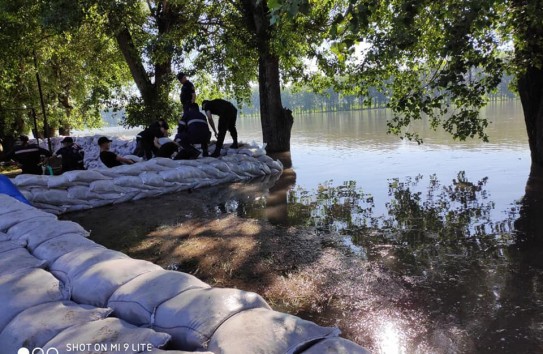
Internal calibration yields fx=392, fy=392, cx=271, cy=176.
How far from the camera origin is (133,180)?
24.1 ft

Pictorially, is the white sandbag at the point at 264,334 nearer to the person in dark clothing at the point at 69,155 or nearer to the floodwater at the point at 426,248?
the floodwater at the point at 426,248

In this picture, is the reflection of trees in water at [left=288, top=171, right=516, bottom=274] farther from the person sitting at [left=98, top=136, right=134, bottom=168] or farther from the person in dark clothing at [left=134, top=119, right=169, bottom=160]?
the person in dark clothing at [left=134, top=119, right=169, bottom=160]

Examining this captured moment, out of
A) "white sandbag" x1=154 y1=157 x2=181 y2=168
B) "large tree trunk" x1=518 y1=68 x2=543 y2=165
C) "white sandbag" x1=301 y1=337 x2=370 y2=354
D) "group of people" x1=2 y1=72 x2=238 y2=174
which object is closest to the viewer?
"white sandbag" x1=301 y1=337 x2=370 y2=354

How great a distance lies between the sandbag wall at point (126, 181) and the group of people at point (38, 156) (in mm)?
874

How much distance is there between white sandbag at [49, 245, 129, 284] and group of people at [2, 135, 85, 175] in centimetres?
555

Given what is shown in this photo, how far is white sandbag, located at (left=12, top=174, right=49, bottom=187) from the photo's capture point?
6.40m

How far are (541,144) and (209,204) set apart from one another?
6.96m

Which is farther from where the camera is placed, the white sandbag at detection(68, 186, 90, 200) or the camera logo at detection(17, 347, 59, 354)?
the white sandbag at detection(68, 186, 90, 200)

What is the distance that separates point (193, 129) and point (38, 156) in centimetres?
352

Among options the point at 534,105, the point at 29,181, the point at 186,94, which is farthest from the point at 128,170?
the point at 534,105

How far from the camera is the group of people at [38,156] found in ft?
25.8

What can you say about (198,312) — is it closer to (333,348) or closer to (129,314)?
(129,314)

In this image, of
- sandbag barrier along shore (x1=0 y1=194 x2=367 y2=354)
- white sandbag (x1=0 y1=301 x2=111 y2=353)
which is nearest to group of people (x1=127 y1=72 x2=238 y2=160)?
sandbag barrier along shore (x1=0 y1=194 x2=367 y2=354)

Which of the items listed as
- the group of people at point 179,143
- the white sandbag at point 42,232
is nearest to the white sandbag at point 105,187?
the group of people at point 179,143
